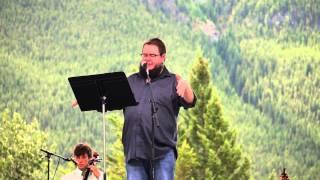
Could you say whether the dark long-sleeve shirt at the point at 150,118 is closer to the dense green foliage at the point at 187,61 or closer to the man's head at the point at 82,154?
the man's head at the point at 82,154

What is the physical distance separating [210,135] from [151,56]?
2942cm

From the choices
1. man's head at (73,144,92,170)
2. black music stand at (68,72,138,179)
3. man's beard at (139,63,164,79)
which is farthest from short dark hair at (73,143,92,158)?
man's beard at (139,63,164,79)

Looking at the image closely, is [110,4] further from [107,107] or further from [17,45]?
[107,107]

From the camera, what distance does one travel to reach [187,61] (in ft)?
123

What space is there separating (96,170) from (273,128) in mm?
30012

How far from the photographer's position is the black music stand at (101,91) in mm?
7848

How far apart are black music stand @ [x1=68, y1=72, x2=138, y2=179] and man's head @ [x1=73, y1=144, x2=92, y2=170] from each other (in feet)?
5.21

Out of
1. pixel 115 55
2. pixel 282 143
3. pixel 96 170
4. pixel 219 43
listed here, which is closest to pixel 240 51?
pixel 219 43

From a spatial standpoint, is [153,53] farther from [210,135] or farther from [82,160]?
[210,135]

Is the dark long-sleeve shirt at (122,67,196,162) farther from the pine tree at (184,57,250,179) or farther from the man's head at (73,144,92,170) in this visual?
the pine tree at (184,57,250,179)

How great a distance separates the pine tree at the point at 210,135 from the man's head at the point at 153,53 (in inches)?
1089

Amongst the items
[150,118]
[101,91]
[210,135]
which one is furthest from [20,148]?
[150,118]

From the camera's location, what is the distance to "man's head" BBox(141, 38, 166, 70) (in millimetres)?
7852

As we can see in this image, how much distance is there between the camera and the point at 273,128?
39156 mm
